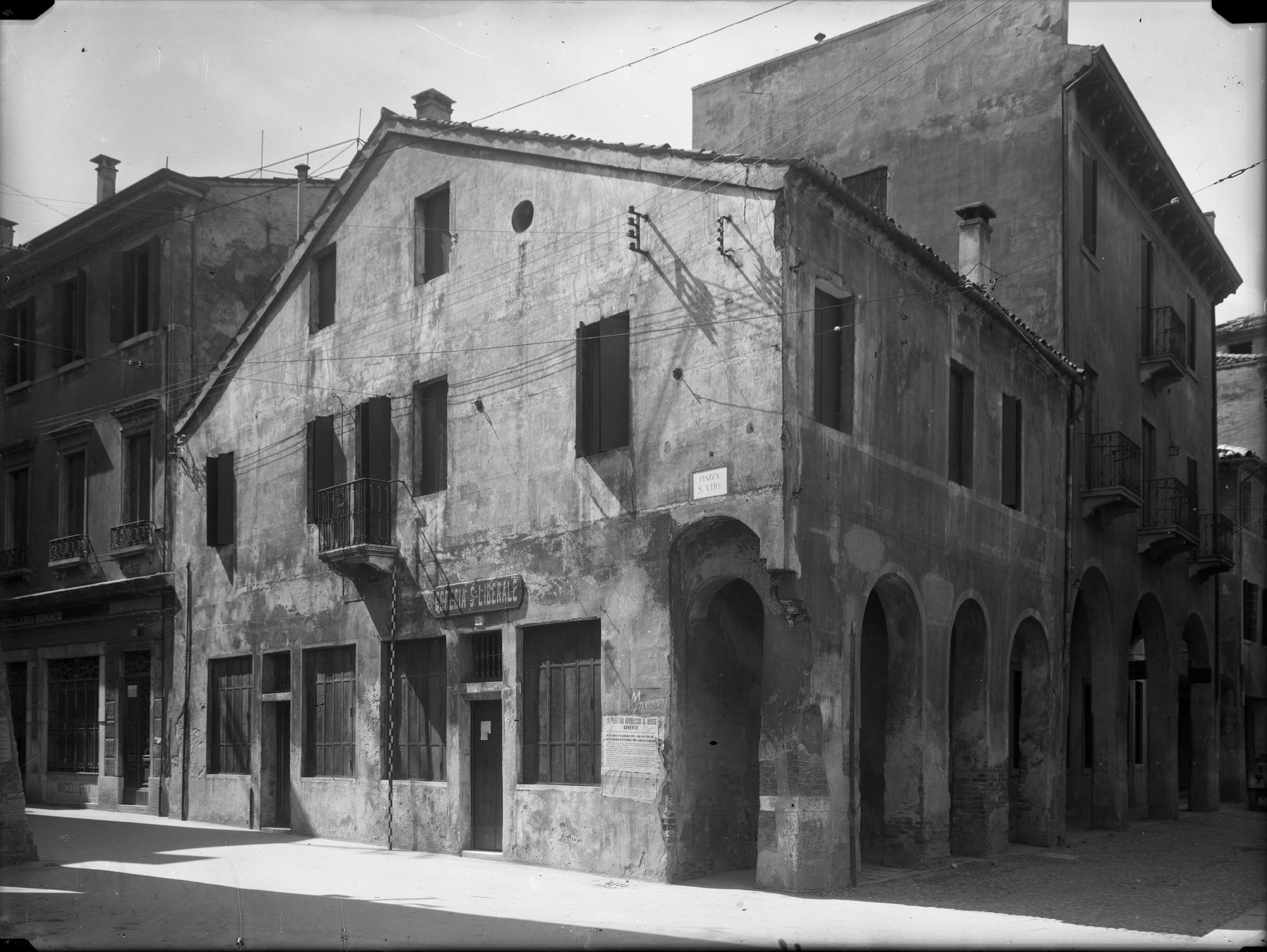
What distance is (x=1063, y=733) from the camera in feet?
69.8

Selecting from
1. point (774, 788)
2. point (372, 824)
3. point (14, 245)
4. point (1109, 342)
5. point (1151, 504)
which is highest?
point (14, 245)

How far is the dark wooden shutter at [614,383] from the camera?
53.5ft

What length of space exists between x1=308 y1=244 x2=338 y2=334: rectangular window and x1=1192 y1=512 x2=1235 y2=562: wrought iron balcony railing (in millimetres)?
18615

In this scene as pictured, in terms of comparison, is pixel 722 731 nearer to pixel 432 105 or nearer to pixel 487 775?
pixel 487 775

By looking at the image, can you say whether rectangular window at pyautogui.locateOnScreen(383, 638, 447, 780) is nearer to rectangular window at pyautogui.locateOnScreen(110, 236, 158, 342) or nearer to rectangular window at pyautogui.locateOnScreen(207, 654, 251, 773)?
rectangular window at pyautogui.locateOnScreen(207, 654, 251, 773)

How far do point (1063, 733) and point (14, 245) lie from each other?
24.1 m

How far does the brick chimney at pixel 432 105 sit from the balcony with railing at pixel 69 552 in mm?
11454

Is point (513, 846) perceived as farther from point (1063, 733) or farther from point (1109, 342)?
point (1109, 342)

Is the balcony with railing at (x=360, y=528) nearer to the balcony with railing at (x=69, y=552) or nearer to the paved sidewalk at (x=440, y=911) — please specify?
the paved sidewalk at (x=440, y=911)

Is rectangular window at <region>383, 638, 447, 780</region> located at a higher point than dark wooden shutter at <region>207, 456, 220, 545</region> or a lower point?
lower

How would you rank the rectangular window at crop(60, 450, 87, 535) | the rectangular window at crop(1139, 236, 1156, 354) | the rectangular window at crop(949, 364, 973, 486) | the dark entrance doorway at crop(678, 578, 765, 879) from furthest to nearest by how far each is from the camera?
1. the rectangular window at crop(60, 450, 87, 535)
2. the rectangular window at crop(1139, 236, 1156, 354)
3. the rectangular window at crop(949, 364, 973, 486)
4. the dark entrance doorway at crop(678, 578, 765, 879)

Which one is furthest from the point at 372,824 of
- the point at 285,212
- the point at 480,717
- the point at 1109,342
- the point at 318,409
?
the point at 1109,342

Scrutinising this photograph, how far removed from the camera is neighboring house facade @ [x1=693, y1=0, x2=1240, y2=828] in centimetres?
2322

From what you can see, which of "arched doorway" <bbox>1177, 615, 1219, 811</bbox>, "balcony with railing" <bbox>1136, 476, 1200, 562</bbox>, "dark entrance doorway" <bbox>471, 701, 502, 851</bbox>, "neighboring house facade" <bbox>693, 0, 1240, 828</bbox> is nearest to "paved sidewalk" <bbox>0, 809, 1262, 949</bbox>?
"dark entrance doorway" <bbox>471, 701, 502, 851</bbox>
